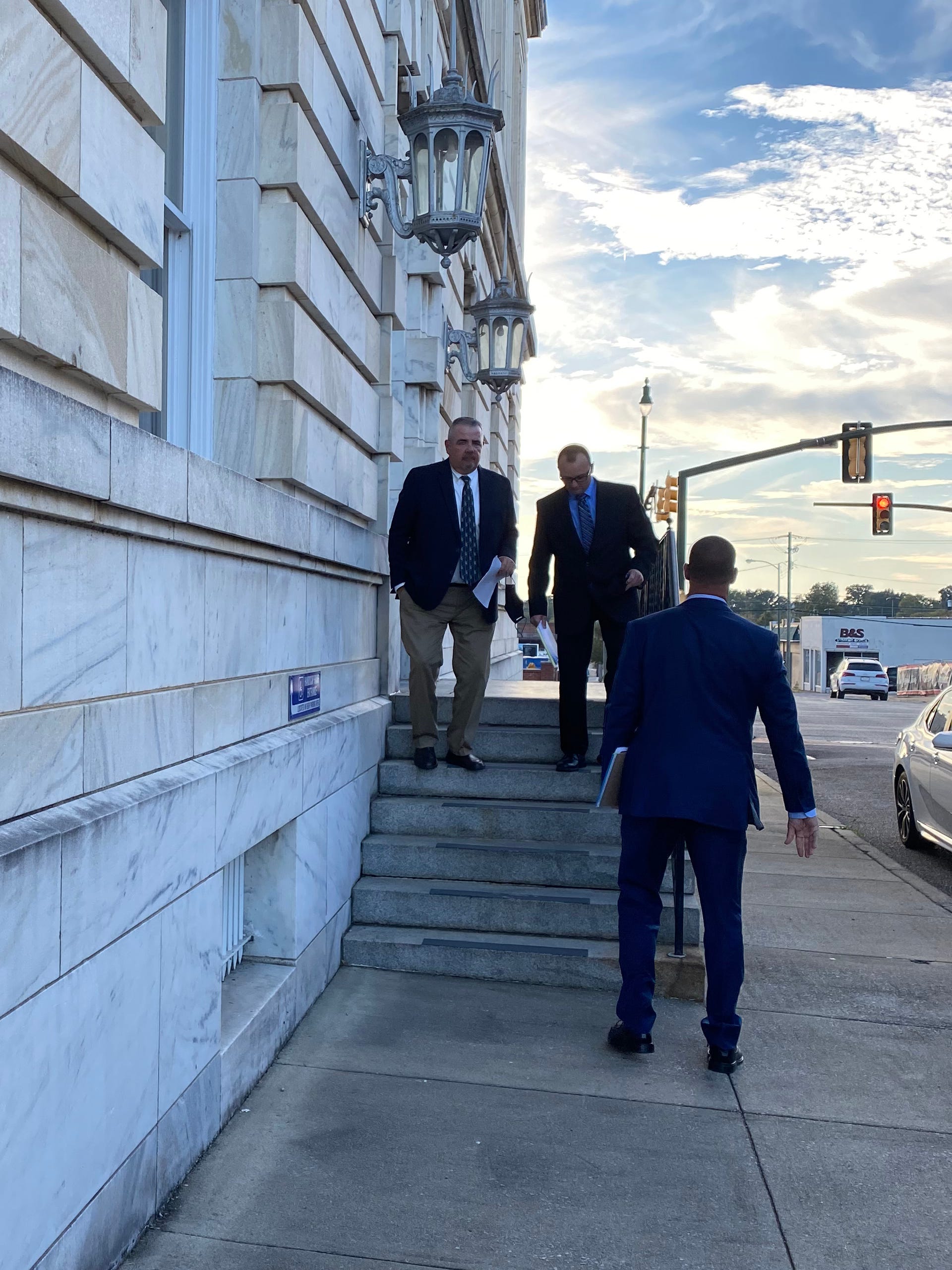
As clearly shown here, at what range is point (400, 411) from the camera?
24.0ft

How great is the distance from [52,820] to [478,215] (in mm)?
4918

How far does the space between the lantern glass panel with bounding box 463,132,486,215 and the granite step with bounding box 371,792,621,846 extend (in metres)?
3.38

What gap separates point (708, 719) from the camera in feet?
14.3

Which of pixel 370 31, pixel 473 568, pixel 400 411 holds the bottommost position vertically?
pixel 473 568

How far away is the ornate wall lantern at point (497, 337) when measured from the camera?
9961mm

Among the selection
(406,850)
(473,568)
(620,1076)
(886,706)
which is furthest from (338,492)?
(886,706)

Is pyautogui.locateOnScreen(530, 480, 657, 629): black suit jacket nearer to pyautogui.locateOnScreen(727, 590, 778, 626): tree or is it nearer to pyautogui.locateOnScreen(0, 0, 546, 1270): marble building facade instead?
pyautogui.locateOnScreen(0, 0, 546, 1270): marble building facade

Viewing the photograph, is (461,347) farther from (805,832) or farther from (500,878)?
(805,832)

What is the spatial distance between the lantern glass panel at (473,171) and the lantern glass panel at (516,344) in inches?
143

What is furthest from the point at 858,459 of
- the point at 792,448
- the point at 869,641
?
the point at 869,641

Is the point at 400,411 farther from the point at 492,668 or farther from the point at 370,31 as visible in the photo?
the point at 492,668

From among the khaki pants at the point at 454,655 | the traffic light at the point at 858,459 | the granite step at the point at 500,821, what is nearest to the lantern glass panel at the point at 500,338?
the khaki pants at the point at 454,655

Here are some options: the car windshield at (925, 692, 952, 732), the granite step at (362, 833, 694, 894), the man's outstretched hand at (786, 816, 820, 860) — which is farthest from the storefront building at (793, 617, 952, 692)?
the man's outstretched hand at (786, 816, 820, 860)

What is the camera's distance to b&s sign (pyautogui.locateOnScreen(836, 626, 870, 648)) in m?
80.2
